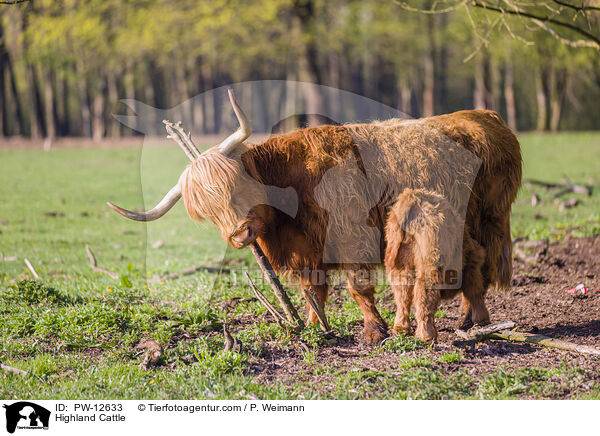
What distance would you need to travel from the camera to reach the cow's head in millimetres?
4320

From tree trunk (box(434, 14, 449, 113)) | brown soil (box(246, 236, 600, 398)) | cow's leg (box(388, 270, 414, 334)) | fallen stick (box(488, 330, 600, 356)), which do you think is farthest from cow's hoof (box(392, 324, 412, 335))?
tree trunk (box(434, 14, 449, 113))

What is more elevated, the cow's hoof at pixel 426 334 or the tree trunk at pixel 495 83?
the tree trunk at pixel 495 83

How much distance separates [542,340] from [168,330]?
2970 millimetres

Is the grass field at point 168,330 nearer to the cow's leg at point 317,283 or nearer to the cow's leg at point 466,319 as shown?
the cow's leg at point 317,283

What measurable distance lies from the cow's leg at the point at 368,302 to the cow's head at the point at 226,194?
87cm

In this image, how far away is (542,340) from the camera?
4617 mm

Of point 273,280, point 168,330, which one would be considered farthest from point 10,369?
point 273,280

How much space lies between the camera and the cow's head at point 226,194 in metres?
4.32

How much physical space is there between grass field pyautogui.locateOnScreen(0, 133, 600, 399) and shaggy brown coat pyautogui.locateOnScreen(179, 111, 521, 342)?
47 cm

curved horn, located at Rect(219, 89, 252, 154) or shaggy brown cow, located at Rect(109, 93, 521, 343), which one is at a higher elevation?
curved horn, located at Rect(219, 89, 252, 154)

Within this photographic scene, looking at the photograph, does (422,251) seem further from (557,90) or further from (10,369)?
(557,90)

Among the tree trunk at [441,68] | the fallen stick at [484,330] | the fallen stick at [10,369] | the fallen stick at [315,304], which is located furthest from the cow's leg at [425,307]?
the tree trunk at [441,68]

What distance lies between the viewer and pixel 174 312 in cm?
552
